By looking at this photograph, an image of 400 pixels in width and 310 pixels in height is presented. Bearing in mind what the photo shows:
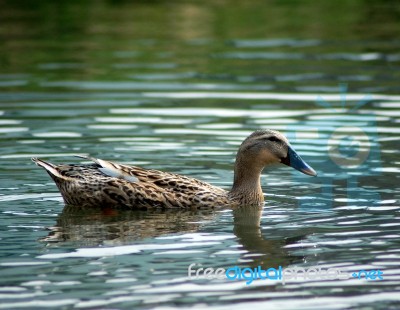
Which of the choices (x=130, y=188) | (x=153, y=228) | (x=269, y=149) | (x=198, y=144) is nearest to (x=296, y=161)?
(x=269, y=149)

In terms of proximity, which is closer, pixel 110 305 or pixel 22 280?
pixel 110 305

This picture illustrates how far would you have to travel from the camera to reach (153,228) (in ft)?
32.8

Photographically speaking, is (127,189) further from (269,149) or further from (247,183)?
(269,149)

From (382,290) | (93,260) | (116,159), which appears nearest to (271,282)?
(382,290)

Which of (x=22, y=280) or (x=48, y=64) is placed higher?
(x=48, y=64)

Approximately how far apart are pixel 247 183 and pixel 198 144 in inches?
100

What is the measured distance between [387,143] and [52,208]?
4.49m

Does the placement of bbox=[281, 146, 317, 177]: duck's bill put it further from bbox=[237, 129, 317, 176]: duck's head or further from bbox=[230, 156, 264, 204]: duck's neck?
bbox=[230, 156, 264, 204]: duck's neck

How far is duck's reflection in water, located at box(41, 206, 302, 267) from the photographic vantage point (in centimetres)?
916

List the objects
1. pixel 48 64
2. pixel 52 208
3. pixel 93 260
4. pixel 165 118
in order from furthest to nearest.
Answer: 1. pixel 48 64
2. pixel 165 118
3. pixel 52 208
4. pixel 93 260

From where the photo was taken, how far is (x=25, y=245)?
9227 mm

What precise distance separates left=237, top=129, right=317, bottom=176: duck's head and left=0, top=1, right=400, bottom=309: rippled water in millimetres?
385

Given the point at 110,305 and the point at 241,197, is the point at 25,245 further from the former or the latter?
the point at 241,197

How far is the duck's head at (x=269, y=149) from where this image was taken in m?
11.1
